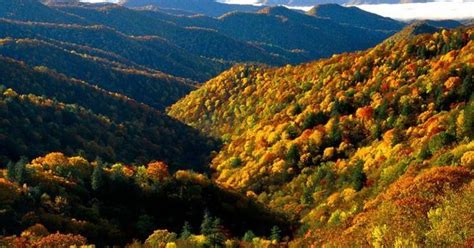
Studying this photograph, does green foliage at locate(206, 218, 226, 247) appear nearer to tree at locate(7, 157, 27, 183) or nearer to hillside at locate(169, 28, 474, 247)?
hillside at locate(169, 28, 474, 247)

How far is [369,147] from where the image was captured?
12062 cm

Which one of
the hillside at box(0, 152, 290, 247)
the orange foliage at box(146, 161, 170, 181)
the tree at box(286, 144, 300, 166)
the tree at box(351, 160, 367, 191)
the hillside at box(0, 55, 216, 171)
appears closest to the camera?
the hillside at box(0, 152, 290, 247)

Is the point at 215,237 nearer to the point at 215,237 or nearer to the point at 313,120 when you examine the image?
the point at 215,237

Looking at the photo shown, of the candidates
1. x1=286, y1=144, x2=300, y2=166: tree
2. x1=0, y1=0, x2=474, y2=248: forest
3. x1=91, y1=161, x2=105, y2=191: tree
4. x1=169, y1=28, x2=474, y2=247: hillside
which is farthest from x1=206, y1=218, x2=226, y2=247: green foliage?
x1=286, y1=144, x2=300, y2=166: tree

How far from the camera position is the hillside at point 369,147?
180 ft

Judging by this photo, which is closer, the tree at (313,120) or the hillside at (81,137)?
the hillside at (81,137)

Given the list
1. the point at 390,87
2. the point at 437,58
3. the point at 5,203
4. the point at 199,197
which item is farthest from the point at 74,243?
the point at 437,58

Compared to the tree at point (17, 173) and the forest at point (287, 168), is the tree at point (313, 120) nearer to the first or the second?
the forest at point (287, 168)

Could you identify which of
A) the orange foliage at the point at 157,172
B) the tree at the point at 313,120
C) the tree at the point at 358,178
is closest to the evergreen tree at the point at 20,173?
the orange foliage at the point at 157,172

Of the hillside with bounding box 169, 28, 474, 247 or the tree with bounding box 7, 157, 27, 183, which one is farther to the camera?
the tree with bounding box 7, 157, 27, 183

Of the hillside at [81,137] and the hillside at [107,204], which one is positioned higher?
the hillside at [107,204]

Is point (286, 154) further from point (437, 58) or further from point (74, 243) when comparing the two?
point (74, 243)

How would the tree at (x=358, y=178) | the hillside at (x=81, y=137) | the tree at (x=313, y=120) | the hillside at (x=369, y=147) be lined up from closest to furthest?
the hillside at (x=369, y=147) < the tree at (x=358, y=178) < the hillside at (x=81, y=137) < the tree at (x=313, y=120)

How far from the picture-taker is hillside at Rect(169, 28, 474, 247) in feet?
180
